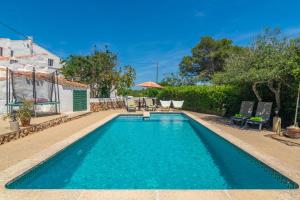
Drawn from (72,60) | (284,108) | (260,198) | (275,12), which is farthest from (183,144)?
(275,12)

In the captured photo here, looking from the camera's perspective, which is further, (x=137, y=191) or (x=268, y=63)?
(x=268, y=63)

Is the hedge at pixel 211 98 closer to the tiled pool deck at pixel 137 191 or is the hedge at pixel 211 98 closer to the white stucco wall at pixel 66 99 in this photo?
the tiled pool deck at pixel 137 191

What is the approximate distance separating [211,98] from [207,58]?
1105 inches

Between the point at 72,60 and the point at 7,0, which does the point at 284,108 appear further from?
the point at 7,0

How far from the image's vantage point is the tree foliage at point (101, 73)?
81.4 feet

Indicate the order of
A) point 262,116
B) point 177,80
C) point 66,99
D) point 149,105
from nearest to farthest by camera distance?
point 262,116
point 66,99
point 149,105
point 177,80

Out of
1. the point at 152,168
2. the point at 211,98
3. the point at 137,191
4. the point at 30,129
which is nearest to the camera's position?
the point at 137,191

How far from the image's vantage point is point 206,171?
21.7ft

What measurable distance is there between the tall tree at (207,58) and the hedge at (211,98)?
19.5 metres

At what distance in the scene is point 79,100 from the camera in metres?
19.5

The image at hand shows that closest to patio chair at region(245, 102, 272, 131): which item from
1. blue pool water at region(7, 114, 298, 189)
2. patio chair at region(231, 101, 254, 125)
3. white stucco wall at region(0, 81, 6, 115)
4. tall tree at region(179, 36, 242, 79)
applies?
patio chair at region(231, 101, 254, 125)

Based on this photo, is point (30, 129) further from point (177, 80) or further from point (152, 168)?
point (177, 80)

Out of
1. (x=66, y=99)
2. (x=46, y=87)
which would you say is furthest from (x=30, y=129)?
(x=66, y=99)

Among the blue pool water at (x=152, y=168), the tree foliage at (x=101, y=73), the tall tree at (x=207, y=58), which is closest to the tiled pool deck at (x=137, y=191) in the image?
the blue pool water at (x=152, y=168)
